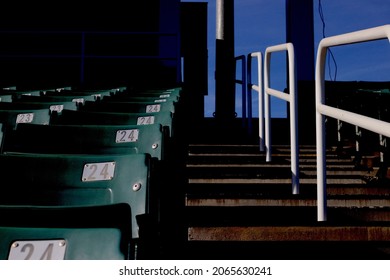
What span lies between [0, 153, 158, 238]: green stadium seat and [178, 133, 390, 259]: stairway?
35 centimetres

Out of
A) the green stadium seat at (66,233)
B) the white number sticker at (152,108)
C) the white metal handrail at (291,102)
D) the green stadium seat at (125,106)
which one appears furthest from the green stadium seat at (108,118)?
the green stadium seat at (66,233)

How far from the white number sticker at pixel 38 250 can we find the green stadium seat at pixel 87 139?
2.93 feet

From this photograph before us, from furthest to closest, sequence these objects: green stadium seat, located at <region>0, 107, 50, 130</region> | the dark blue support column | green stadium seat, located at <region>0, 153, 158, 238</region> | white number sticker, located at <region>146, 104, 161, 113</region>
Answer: the dark blue support column, white number sticker, located at <region>146, 104, 161, 113</region>, green stadium seat, located at <region>0, 107, 50, 130</region>, green stadium seat, located at <region>0, 153, 158, 238</region>

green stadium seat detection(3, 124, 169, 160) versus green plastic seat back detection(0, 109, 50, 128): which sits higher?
green plastic seat back detection(0, 109, 50, 128)

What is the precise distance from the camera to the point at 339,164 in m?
3.50

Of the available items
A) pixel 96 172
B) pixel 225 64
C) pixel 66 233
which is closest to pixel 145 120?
pixel 96 172

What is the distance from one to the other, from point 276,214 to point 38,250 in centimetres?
132

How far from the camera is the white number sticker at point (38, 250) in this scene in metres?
0.97

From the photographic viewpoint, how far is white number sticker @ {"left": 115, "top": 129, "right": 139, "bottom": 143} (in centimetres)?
201

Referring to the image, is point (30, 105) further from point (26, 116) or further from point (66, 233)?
point (66, 233)

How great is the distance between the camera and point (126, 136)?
2.03 meters

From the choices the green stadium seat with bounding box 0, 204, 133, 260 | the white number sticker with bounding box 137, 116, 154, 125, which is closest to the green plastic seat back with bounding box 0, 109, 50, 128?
the white number sticker with bounding box 137, 116, 154, 125

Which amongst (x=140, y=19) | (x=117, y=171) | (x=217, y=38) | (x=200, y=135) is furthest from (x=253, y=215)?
(x=140, y=19)

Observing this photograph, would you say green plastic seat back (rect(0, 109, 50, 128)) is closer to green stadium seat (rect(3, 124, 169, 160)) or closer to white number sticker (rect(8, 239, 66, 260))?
green stadium seat (rect(3, 124, 169, 160))
